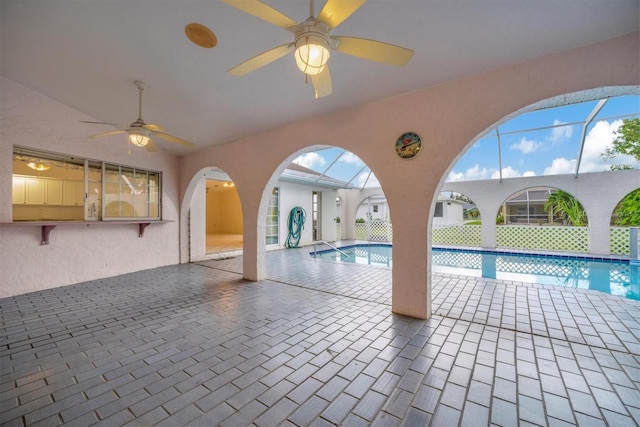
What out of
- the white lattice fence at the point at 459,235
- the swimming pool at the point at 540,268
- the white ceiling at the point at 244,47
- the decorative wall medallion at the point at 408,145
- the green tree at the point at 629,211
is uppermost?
the white ceiling at the point at 244,47

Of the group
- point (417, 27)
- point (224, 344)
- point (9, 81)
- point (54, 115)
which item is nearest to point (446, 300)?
point (224, 344)

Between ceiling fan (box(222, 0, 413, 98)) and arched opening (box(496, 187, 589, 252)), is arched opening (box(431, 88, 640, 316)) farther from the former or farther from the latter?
ceiling fan (box(222, 0, 413, 98))

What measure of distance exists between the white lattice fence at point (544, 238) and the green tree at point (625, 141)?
2.21m

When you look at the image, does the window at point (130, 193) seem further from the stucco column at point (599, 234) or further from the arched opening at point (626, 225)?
the arched opening at point (626, 225)

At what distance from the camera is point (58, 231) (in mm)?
4414

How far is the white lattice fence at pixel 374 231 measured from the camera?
11336mm

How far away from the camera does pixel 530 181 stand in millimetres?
8469

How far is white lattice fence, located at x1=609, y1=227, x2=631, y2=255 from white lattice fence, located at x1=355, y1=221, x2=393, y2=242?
654cm

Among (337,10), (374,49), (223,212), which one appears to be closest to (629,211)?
(374,49)

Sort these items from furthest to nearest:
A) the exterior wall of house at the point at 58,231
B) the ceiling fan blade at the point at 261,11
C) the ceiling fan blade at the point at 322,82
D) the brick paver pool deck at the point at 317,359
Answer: the exterior wall of house at the point at 58,231 < the ceiling fan blade at the point at 322,82 < the brick paver pool deck at the point at 317,359 < the ceiling fan blade at the point at 261,11

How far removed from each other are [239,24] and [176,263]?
5674 mm

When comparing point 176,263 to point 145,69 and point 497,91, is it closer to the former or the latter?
point 145,69

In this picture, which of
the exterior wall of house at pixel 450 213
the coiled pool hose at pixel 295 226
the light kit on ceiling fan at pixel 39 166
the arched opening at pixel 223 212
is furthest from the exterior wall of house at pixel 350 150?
the exterior wall of house at pixel 450 213

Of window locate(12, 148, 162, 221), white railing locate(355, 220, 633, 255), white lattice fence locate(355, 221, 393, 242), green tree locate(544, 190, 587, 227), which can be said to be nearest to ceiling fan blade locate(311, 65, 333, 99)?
window locate(12, 148, 162, 221)
